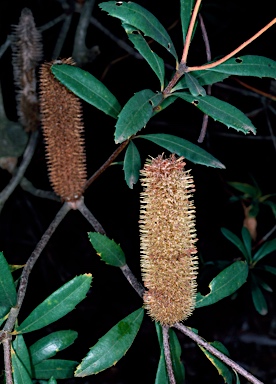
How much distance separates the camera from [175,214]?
978mm

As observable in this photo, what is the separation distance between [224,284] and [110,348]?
13.3 inches

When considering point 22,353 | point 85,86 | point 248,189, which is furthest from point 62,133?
point 248,189

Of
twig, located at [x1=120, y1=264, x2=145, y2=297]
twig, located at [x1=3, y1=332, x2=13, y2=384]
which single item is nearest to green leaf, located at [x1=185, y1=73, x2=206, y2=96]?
twig, located at [x1=120, y1=264, x2=145, y2=297]

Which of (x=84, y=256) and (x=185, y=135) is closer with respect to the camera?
(x=185, y=135)

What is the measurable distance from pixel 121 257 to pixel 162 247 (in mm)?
203

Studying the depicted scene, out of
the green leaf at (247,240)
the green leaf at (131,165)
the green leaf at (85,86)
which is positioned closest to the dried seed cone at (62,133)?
the green leaf at (85,86)

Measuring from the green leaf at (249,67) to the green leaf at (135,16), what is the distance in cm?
13

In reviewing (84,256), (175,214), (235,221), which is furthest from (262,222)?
(175,214)

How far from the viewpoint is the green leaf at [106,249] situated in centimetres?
112

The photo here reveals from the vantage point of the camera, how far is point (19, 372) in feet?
3.50

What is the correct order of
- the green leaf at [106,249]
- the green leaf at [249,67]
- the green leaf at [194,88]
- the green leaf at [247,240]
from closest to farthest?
the green leaf at [194,88]
the green leaf at [249,67]
the green leaf at [106,249]
the green leaf at [247,240]

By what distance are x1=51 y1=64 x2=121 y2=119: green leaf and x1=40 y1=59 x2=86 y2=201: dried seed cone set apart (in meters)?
0.10

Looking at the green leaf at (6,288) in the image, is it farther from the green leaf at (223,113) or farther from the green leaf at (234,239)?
the green leaf at (234,239)

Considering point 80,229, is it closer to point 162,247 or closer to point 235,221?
point 235,221
